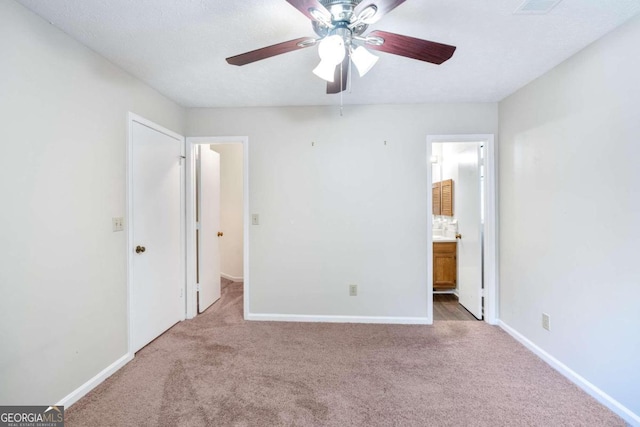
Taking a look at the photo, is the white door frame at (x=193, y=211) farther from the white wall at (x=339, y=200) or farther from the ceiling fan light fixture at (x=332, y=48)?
the ceiling fan light fixture at (x=332, y=48)

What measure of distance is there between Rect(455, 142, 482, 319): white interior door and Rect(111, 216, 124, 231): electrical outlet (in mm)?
3411

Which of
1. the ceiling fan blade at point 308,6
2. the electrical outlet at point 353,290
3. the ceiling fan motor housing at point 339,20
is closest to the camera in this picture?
the ceiling fan blade at point 308,6

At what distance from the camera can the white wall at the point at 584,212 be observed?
157 centimetres

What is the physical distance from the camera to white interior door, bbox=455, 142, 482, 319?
2.93m

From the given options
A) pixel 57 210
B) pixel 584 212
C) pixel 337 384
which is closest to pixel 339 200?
pixel 337 384

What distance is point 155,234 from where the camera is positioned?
2500mm

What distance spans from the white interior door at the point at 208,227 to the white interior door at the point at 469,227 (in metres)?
3.14

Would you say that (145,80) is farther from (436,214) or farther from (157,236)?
(436,214)

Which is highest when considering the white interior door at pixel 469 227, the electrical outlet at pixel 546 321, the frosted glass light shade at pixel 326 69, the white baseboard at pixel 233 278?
the frosted glass light shade at pixel 326 69

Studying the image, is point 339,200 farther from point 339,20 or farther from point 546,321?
point 546,321

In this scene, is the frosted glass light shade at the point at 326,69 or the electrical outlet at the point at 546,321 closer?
the frosted glass light shade at the point at 326,69

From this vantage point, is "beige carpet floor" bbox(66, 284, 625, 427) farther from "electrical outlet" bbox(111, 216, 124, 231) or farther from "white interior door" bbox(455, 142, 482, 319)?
"electrical outlet" bbox(111, 216, 124, 231)

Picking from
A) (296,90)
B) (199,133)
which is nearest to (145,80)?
(199,133)

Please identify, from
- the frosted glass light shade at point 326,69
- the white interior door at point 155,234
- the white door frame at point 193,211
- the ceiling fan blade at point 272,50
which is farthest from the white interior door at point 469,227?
the white interior door at point 155,234
